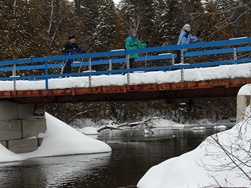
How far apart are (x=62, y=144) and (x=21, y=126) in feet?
6.81

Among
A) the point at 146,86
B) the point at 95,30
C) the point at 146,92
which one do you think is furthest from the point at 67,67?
the point at 95,30

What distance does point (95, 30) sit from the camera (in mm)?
47188

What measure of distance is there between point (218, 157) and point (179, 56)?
6.05 m

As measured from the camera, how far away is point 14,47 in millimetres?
33531

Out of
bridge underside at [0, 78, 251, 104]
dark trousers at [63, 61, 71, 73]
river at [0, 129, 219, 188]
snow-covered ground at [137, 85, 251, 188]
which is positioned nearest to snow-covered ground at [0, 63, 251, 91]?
bridge underside at [0, 78, 251, 104]

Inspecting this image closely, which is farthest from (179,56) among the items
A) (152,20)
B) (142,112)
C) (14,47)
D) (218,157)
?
(152,20)

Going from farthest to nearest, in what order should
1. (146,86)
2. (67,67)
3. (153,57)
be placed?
(67,67) → (153,57) → (146,86)

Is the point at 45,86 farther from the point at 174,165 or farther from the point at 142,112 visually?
the point at 142,112

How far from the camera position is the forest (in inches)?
1382

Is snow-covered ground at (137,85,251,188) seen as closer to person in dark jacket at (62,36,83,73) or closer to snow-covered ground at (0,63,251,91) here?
snow-covered ground at (0,63,251,91)

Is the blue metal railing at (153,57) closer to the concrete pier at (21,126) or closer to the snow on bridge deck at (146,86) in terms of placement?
the snow on bridge deck at (146,86)

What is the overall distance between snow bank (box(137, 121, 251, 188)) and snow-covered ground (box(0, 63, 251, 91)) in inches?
95.4

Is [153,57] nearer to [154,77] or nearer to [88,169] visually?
[154,77]

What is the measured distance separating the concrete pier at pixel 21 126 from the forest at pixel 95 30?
427 inches
